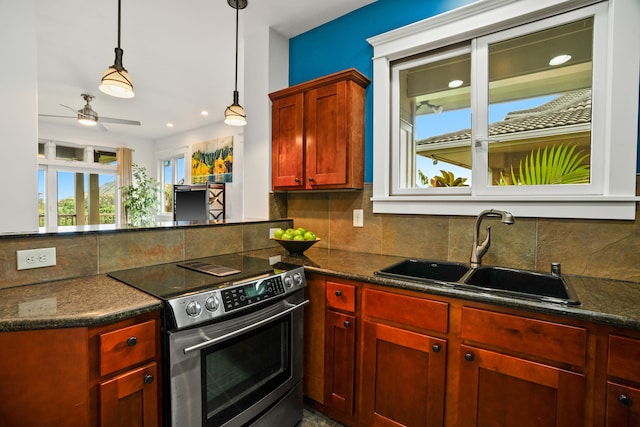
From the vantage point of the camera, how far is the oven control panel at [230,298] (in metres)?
1.15

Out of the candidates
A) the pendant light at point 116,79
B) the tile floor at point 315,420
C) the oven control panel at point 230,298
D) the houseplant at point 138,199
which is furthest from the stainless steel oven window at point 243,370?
the houseplant at point 138,199

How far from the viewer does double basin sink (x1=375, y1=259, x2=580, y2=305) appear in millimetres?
1334

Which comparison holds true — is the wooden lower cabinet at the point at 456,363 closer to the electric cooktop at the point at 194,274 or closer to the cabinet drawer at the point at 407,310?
the cabinet drawer at the point at 407,310

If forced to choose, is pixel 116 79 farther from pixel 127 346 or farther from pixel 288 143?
pixel 127 346

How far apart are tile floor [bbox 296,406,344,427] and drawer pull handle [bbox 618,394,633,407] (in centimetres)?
129

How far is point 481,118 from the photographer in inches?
72.1

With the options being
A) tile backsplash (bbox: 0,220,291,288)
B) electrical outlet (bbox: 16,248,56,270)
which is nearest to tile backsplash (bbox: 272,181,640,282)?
tile backsplash (bbox: 0,220,291,288)

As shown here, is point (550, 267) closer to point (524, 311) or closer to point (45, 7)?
point (524, 311)

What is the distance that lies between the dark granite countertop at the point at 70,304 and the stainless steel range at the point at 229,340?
9cm

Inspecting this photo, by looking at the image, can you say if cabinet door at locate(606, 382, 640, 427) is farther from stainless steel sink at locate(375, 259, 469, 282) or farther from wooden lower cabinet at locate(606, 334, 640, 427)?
stainless steel sink at locate(375, 259, 469, 282)

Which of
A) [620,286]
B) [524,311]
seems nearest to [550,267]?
Result: [620,286]

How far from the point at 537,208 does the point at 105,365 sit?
81.7 inches

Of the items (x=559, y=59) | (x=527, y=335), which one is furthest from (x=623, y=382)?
(x=559, y=59)

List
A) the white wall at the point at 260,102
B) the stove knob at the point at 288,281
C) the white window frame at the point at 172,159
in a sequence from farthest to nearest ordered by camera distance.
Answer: the white window frame at the point at 172,159 → the white wall at the point at 260,102 → the stove knob at the point at 288,281
